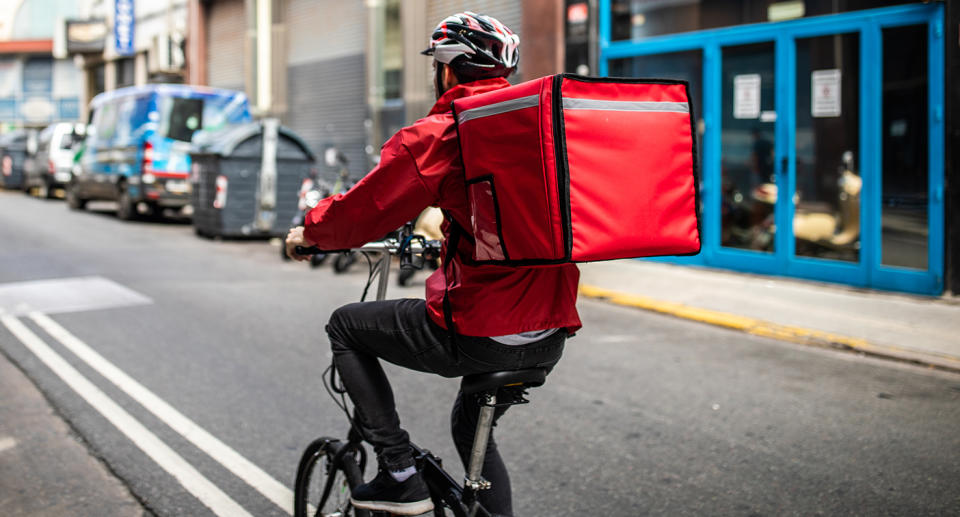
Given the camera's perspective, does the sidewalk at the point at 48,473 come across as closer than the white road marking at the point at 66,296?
Yes

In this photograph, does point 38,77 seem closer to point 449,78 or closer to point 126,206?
point 126,206

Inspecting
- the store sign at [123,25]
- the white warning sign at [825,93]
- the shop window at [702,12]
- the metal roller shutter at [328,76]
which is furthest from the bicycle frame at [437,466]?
the store sign at [123,25]

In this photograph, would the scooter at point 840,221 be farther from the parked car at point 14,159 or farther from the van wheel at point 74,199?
the parked car at point 14,159

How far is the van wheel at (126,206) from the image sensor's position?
58.5 ft

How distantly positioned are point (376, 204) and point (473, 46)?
1.78 feet

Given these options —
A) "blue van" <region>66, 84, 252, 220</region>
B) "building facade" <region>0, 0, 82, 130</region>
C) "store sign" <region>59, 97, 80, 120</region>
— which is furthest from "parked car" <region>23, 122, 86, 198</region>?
"building facade" <region>0, 0, 82, 130</region>

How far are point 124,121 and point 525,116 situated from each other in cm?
1697

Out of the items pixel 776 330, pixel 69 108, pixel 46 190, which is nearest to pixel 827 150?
pixel 776 330

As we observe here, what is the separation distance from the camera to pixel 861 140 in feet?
32.7

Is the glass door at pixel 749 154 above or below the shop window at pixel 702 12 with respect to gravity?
below

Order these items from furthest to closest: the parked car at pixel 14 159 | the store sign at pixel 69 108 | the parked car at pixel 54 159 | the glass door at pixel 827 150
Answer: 1. the store sign at pixel 69 108
2. the parked car at pixel 14 159
3. the parked car at pixel 54 159
4. the glass door at pixel 827 150

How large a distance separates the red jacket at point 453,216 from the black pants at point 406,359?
0.08 metres

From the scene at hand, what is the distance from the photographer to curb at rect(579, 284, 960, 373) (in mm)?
7176

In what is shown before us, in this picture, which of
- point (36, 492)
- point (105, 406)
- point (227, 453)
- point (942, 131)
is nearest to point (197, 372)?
point (105, 406)
